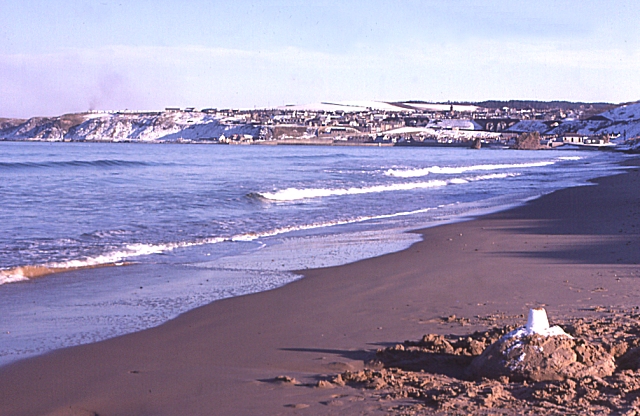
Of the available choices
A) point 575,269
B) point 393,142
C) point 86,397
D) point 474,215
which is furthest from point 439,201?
point 393,142

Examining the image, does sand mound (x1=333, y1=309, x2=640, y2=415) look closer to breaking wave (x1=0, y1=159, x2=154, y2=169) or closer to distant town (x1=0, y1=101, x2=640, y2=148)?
breaking wave (x1=0, y1=159, x2=154, y2=169)

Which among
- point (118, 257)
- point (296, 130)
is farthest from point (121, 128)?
point (118, 257)

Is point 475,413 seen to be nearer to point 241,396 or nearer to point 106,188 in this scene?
point 241,396

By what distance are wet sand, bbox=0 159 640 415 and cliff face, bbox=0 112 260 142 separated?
161 metres

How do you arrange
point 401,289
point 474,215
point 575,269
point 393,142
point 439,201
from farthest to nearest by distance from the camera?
point 393,142 < point 439,201 < point 474,215 < point 575,269 < point 401,289

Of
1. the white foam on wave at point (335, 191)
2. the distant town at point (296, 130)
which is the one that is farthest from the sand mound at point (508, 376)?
the distant town at point (296, 130)

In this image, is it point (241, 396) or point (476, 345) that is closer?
point (241, 396)

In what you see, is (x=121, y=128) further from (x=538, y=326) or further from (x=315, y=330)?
(x=538, y=326)

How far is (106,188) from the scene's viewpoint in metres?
26.9

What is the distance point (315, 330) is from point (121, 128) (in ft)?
608

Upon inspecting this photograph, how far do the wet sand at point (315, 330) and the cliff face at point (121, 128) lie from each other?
528 ft

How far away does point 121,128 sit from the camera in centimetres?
18388

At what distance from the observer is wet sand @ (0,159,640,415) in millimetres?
4754

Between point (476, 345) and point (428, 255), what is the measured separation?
6014mm
